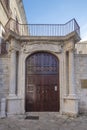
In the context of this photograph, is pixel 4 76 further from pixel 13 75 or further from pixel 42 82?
pixel 42 82

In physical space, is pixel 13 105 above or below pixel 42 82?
below

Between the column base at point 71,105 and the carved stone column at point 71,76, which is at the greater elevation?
the carved stone column at point 71,76

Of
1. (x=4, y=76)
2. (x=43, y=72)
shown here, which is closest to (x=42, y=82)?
(x=43, y=72)

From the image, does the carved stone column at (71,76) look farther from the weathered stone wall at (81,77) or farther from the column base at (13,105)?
the column base at (13,105)

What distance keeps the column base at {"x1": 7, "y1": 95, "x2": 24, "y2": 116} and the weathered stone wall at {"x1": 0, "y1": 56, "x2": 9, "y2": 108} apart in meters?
0.72

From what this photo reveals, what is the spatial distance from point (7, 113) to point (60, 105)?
288 cm

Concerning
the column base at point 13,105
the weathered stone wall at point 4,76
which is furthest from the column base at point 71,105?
the weathered stone wall at point 4,76

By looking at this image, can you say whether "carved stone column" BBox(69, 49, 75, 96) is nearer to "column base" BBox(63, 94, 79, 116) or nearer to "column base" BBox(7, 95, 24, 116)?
"column base" BBox(63, 94, 79, 116)

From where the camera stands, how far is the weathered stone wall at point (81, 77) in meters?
9.65

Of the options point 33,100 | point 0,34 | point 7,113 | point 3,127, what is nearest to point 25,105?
point 33,100

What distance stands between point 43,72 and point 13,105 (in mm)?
2470

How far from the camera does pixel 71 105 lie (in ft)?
30.2

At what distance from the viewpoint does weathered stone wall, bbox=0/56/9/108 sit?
383 inches

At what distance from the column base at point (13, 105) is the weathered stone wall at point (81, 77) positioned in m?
3.31
